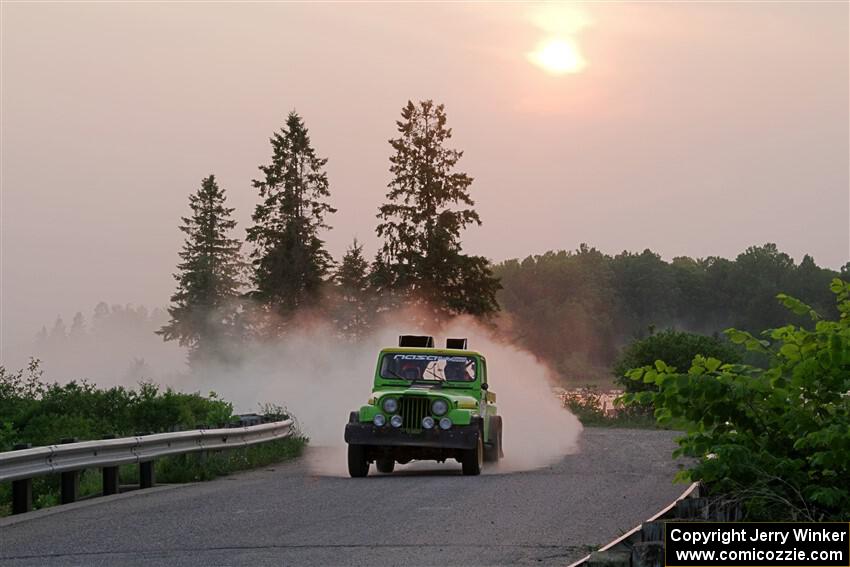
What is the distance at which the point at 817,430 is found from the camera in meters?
8.92

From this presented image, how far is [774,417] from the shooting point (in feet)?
30.7

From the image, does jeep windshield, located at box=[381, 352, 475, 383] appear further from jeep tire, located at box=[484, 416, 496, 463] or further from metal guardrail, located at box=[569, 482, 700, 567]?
metal guardrail, located at box=[569, 482, 700, 567]

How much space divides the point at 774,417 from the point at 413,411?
39.2ft

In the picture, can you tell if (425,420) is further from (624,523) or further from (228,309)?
(228,309)

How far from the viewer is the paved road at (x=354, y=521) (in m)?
11.6

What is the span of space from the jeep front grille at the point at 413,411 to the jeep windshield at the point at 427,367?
1.53m

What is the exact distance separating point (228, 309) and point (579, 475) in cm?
7467

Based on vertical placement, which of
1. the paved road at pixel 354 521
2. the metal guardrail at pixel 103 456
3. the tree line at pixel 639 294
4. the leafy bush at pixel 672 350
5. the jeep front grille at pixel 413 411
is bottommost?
the paved road at pixel 354 521

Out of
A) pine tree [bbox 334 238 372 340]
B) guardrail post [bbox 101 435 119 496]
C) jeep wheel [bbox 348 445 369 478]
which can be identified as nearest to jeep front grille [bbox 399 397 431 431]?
jeep wheel [bbox 348 445 369 478]

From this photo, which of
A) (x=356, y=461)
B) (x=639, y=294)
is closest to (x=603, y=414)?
(x=356, y=461)

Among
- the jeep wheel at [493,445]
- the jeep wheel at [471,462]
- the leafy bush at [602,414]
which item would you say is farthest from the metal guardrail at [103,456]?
the leafy bush at [602,414]

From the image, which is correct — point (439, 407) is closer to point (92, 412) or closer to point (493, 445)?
point (493, 445)

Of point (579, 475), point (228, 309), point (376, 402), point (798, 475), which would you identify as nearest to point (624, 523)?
point (798, 475)

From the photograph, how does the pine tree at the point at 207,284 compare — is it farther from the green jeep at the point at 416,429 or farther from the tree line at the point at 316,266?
the green jeep at the point at 416,429
